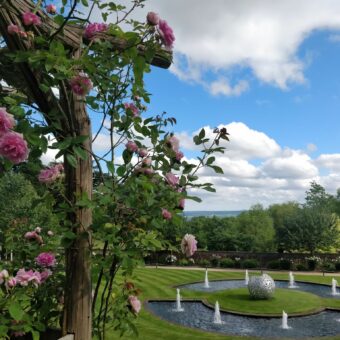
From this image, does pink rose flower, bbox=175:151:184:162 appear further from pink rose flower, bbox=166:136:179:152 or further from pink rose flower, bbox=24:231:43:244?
pink rose flower, bbox=24:231:43:244

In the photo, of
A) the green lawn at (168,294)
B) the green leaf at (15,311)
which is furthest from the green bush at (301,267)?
the green leaf at (15,311)

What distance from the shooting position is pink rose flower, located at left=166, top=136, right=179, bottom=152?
126 inches

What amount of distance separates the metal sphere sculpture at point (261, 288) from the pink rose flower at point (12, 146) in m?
16.7

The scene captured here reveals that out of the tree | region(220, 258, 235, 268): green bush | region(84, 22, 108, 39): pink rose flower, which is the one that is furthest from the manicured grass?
the tree

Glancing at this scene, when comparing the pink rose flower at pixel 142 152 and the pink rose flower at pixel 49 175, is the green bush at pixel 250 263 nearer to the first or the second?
the pink rose flower at pixel 142 152

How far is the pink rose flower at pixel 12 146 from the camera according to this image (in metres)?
1.96

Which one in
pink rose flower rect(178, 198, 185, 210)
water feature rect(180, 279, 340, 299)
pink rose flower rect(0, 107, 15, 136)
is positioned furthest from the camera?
water feature rect(180, 279, 340, 299)

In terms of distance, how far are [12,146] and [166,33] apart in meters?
1.20

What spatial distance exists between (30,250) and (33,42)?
2.04 meters

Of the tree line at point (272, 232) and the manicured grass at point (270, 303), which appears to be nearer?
the manicured grass at point (270, 303)

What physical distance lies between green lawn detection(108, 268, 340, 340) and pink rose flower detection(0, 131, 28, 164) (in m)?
Result: 2.07

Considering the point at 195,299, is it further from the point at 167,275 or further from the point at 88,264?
the point at 88,264

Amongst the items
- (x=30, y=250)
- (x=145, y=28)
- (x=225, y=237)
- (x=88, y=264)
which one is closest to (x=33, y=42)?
(x=145, y=28)

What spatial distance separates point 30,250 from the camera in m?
3.81
